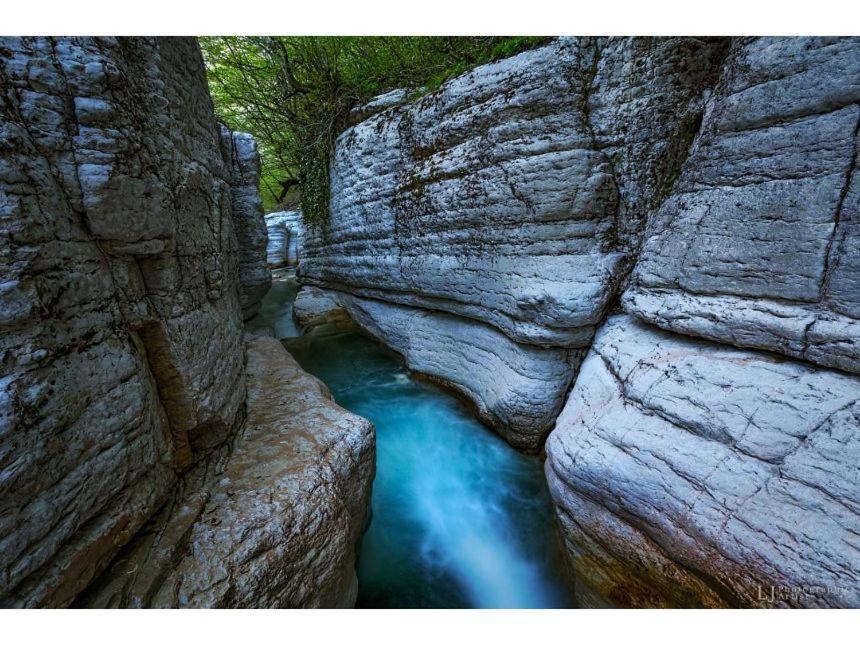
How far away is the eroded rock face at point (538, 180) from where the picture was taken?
2924mm

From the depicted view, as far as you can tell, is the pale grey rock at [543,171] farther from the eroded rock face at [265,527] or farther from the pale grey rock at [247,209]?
the pale grey rock at [247,209]

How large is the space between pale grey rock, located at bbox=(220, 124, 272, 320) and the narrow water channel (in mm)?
2718

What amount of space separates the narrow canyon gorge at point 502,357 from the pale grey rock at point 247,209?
2.24 meters

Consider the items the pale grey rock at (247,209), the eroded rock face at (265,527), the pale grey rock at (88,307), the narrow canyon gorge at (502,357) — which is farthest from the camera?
the pale grey rock at (247,209)

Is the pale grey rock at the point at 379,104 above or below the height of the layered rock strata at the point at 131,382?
above

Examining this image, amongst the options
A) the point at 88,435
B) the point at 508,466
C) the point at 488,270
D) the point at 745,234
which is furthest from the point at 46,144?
the point at 508,466

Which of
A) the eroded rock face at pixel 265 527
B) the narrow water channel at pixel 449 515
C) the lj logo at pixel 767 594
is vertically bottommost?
the narrow water channel at pixel 449 515

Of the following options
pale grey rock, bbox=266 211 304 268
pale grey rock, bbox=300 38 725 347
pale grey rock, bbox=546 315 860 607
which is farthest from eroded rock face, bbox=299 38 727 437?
pale grey rock, bbox=266 211 304 268

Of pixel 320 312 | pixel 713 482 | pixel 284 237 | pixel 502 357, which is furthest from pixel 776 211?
pixel 284 237

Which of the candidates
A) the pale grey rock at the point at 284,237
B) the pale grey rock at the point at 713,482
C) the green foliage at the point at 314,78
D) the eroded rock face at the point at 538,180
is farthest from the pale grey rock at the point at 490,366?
the pale grey rock at the point at 284,237

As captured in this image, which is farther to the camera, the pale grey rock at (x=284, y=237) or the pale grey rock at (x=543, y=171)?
the pale grey rock at (x=284, y=237)

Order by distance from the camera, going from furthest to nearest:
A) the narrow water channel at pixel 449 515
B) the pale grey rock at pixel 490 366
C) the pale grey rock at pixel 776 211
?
the pale grey rock at pixel 490 366, the narrow water channel at pixel 449 515, the pale grey rock at pixel 776 211

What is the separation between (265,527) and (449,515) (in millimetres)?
2118

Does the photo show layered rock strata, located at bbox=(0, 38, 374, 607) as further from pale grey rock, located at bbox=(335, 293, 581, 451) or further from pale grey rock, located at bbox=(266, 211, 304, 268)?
pale grey rock, located at bbox=(266, 211, 304, 268)
